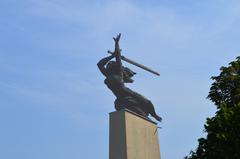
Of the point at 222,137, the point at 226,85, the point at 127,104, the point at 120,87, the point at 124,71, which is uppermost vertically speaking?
the point at 124,71

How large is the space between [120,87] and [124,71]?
6.01 ft

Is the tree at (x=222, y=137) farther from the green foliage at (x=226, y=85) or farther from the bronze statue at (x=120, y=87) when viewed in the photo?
the bronze statue at (x=120, y=87)

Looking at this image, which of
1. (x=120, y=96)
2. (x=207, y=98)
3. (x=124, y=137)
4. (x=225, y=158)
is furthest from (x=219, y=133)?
(x=120, y=96)

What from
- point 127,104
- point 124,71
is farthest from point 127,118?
point 124,71

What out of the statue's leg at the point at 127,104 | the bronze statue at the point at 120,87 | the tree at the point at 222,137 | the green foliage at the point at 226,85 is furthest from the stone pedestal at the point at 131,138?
the tree at the point at 222,137

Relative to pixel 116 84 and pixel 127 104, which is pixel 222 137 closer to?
pixel 127 104

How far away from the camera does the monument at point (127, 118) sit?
33.2 m

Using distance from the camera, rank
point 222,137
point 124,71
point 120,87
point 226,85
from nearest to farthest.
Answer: point 222,137 → point 226,85 → point 120,87 → point 124,71

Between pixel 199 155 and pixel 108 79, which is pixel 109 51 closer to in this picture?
pixel 108 79

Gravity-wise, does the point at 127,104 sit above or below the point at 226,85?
above

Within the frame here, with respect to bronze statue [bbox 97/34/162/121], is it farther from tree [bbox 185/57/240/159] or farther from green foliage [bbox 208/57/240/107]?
tree [bbox 185/57/240/159]

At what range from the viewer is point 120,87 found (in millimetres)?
35938

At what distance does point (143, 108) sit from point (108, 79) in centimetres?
337

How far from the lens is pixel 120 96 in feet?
118
